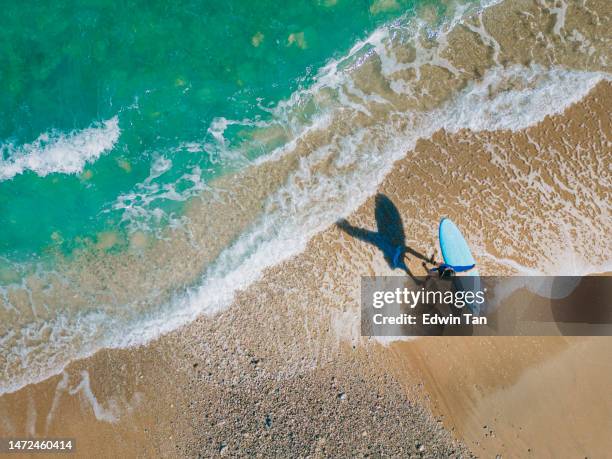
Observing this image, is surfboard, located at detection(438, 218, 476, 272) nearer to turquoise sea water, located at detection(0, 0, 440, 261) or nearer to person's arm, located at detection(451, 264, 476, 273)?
person's arm, located at detection(451, 264, 476, 273)

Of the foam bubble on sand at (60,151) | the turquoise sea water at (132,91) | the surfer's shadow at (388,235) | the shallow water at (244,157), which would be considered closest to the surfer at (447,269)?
the surfer's shadow at (388,235)

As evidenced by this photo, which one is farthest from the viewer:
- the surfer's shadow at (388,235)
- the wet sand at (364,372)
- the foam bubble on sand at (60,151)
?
the foam bubble on sand at (60,151)

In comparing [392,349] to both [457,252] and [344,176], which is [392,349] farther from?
[344,176]

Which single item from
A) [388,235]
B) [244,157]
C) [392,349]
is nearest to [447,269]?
[388,235]

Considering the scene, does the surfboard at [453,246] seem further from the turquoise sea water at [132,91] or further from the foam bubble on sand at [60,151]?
the foam bubble on sand at [60,151]

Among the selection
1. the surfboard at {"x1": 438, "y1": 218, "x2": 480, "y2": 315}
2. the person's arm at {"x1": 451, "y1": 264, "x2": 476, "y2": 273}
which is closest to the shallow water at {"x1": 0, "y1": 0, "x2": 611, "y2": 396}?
the surfboard at {"x1": 438, "y1": 218, "x2": 480, "y2": 315}

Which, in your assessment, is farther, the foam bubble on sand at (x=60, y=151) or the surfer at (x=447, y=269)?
the foam bubble on sand at (x=60, y=151)
